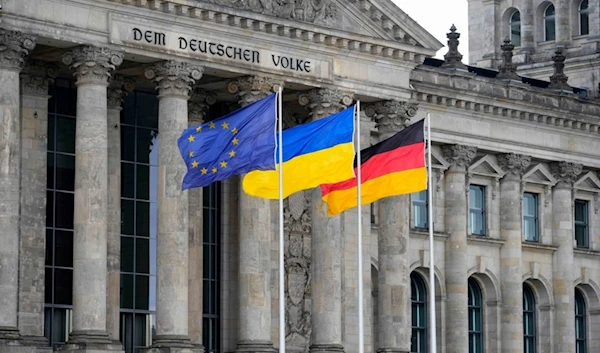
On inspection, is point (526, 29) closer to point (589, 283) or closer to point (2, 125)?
point (589, 283)

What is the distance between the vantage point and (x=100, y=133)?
5481 cm

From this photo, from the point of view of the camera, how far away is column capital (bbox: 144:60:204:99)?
5706cm

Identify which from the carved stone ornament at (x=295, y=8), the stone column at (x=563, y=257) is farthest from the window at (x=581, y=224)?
the carved stone ornament at (x=295, y=8)

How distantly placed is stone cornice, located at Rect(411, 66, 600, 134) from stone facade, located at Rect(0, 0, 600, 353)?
0.29 ft

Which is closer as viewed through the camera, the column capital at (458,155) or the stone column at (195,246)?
the stone column at (195,246)

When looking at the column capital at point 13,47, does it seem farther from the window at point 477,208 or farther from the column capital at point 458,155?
the window at point 477,208

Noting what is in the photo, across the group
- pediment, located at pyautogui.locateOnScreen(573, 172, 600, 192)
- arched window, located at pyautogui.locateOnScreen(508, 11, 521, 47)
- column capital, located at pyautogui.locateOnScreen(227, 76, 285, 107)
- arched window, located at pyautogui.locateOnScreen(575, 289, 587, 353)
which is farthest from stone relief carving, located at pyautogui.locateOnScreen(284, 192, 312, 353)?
arched window, located at pyautogui.locateOnScreen(508, 11, 521, 47)

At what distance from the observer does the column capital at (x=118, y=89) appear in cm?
5878

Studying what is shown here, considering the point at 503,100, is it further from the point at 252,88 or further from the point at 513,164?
the point at 252,88

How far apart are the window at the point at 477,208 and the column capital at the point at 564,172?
3715mm

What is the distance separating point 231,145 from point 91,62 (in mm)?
7369

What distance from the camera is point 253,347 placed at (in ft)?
191

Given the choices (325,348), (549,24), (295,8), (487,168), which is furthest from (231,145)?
(549,24)

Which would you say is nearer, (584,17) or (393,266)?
(393,266)
